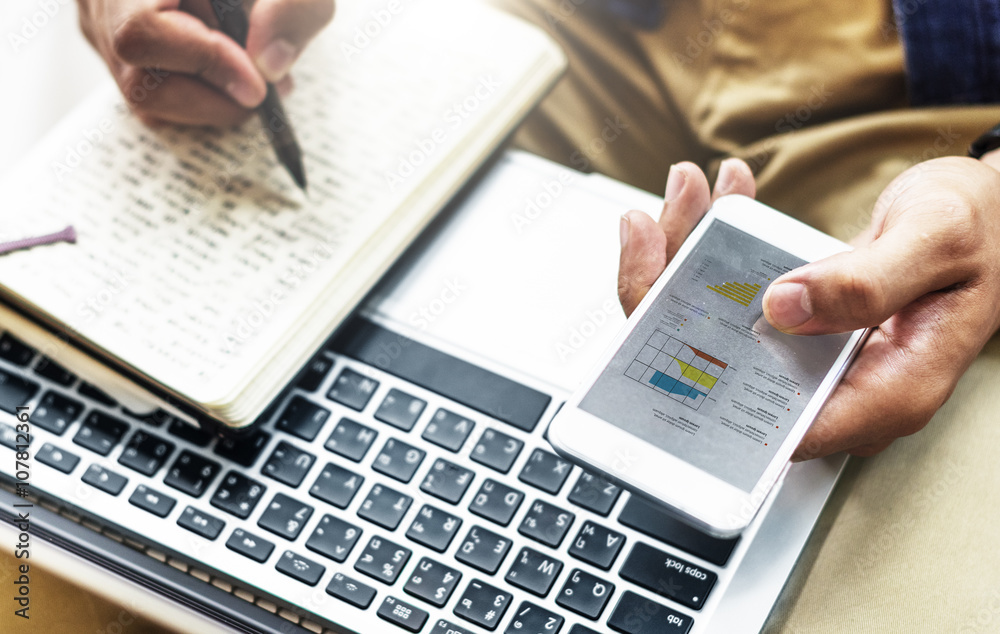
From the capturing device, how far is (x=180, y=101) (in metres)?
0.52

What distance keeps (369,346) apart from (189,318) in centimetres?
11

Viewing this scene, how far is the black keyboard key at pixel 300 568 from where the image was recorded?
39cm

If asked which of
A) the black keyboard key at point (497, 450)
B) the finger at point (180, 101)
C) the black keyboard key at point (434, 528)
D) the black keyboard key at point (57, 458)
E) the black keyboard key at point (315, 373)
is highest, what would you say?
the finger at point (180, 101)

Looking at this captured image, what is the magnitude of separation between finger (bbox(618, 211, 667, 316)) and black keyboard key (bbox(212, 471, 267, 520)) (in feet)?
0.75

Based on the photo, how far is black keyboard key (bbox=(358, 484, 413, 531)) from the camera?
1.33ft

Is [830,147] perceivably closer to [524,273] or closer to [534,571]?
[524,273]

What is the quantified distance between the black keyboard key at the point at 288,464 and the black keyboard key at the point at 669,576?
0.59 ft

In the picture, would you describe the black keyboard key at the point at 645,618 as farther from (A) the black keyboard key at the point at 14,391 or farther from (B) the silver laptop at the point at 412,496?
(A) the black keyboard key at the point at 14,391

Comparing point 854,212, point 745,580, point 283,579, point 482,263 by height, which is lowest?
point 283,579

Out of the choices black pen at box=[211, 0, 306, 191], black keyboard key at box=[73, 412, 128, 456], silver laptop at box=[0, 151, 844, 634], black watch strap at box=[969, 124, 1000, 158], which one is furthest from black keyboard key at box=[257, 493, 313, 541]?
black watch strap at box=[969, 124, 1000, 158]

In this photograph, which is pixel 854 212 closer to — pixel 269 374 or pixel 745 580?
pixel 745 580

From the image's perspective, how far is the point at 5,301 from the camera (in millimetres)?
466

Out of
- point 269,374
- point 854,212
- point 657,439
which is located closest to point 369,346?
point 269,374

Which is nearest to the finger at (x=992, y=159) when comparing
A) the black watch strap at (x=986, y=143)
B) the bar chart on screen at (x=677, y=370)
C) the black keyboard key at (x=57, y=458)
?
the black watch strap at (x=986, y=143)
